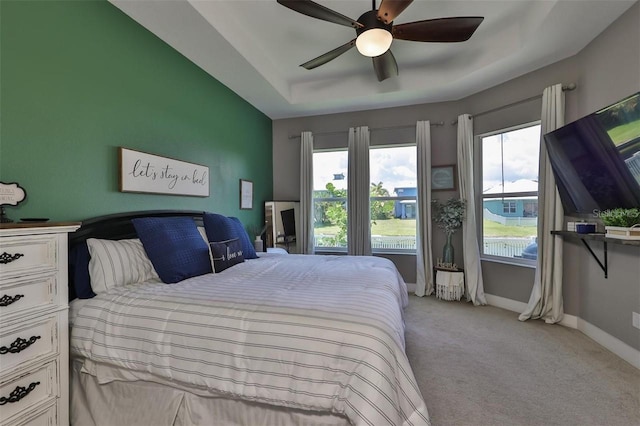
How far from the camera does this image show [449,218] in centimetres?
384

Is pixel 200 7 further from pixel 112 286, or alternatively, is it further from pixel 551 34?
pixel 551 34

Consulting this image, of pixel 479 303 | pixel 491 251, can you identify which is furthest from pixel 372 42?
pixel 479 303

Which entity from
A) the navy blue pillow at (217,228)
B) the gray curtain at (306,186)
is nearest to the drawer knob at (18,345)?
the navy blue pillow at (217,228)

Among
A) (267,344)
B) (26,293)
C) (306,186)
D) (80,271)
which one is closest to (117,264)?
(80,271)

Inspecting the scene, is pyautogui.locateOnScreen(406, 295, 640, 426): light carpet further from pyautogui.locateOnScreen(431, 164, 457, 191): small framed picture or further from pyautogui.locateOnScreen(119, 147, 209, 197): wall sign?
pyautogui.locateOnScreen(119, 147, 209, 197): wall sign

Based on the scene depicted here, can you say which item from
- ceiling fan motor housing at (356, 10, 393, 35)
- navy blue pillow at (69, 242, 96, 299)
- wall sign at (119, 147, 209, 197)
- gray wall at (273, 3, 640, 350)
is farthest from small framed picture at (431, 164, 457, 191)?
navy blue pillow at (69, 242, 96, 299)

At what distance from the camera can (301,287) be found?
179cm

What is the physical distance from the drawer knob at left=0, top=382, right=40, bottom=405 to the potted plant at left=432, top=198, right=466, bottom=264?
406 cm

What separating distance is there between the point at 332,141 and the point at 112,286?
3.60 m

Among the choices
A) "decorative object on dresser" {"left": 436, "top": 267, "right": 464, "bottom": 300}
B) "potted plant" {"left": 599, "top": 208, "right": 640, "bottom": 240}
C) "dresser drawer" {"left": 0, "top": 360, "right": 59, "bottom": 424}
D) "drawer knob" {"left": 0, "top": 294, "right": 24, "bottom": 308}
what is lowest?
"decorative object on dresser" {"left": 436, "top": 267, "right": 464, "bottom": 300}

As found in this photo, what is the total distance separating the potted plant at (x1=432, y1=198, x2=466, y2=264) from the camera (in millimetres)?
3820

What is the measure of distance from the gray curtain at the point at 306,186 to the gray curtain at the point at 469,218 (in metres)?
2.21

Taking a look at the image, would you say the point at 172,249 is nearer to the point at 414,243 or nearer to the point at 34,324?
the point at 34,324

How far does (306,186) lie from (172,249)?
→ 2.73 meters
